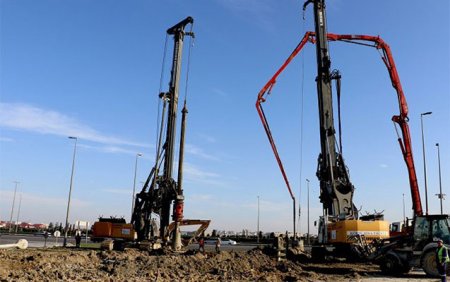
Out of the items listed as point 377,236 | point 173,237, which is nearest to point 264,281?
point 377,236

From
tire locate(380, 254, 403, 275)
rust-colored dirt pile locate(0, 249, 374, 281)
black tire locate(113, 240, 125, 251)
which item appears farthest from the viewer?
black tire locate(113, 240, 125, 251)

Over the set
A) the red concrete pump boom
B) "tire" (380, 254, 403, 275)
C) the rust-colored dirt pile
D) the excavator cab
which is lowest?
the rust-colored dirt pile

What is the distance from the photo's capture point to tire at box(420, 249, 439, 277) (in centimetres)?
1817

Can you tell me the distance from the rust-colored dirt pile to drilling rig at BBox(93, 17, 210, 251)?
6.70 metres

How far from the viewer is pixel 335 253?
2566 centimetres

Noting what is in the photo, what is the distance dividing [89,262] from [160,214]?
37.4 feet

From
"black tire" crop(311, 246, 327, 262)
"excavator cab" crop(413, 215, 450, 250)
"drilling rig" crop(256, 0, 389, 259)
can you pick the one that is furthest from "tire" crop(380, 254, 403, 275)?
"black tire" crop(311, 246, 327, 262)

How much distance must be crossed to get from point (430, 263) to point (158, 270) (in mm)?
11003

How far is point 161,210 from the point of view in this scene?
31000 mm

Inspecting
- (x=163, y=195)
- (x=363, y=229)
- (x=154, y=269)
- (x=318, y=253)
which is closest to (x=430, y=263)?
(x=363, y=229)

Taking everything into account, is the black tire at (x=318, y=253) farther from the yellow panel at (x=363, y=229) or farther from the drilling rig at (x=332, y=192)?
the yellow panel at (x=363, y=229)

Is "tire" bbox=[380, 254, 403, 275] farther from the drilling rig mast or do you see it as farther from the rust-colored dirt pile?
the drilling rig mast

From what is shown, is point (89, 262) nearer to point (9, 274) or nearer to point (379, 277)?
point (9, 274)

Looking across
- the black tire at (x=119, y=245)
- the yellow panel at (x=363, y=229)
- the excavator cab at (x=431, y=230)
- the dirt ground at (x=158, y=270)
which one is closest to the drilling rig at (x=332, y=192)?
the yellow panel at (x=363, y=229)
